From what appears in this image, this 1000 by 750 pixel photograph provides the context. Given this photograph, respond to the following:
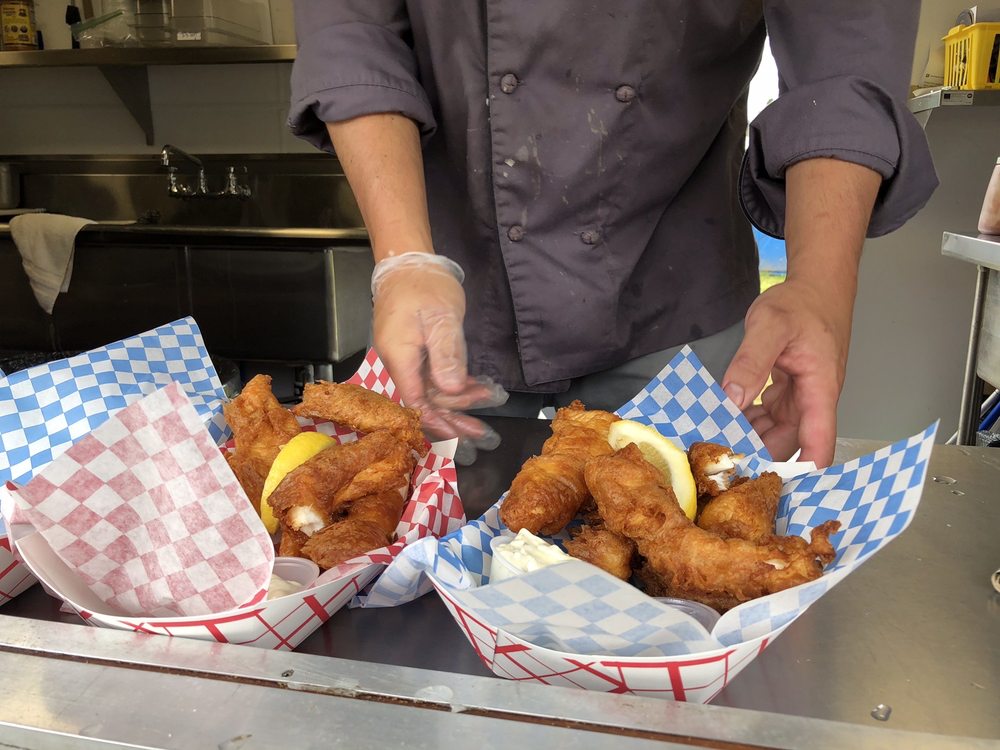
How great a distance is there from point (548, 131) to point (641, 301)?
1.28 ft

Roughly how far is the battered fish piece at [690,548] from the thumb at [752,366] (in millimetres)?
275

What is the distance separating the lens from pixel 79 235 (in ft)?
13.3

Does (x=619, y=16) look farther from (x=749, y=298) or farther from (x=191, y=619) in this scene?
(x=191, y=619)

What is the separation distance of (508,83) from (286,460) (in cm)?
91

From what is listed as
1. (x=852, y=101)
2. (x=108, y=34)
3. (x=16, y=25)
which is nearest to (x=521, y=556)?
(x=852, y=101)

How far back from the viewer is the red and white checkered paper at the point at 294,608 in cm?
74

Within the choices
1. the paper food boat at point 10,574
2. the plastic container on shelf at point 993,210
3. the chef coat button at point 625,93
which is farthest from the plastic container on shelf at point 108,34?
the paper food boat at point 10,574

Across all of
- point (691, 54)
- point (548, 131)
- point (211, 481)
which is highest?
point (691, 54)

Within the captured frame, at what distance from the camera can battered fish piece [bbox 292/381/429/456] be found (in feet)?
3.68

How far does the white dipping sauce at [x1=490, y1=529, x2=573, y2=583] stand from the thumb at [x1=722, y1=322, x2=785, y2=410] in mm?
440

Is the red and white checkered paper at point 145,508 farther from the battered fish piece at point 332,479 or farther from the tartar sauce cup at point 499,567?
the tartar sauce cup at point 499,567

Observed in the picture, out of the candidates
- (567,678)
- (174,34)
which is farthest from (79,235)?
(567,678)

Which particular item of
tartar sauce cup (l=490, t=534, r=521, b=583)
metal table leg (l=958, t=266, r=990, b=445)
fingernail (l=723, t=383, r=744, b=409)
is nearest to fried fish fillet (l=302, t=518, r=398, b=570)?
tartar sauce cup (l=490, t=534, r=521, b=583)

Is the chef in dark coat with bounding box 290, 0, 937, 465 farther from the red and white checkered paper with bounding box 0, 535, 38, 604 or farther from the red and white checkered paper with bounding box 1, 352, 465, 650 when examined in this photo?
the red and white checkered paper with bounding box 0, 535, 38, 604
